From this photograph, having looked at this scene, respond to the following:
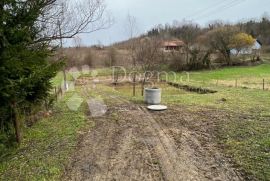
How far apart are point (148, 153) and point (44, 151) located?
234cm

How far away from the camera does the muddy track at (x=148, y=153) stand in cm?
511

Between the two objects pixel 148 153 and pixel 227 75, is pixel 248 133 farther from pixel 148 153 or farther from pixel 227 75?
pixel 227 75

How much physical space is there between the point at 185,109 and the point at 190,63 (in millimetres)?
25304

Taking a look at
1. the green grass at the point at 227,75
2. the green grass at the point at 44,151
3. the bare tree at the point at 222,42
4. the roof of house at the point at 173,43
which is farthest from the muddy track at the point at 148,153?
the roof of house at the point at 173,43

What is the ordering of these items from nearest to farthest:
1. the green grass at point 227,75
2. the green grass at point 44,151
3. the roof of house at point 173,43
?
the green grass at point 44,151
the green grass at point 227,75
the roof of house at point 173,43

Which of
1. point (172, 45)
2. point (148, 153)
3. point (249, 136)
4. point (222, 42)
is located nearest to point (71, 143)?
point (148, 153)

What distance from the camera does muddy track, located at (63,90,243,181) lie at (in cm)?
511

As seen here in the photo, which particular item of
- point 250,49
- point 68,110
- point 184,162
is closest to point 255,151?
point 184,162

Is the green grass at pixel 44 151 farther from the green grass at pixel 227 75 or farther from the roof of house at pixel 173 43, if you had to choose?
the roof of house at pixel 173 43

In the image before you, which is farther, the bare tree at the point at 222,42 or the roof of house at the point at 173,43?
the roof of house at the point at 173,43

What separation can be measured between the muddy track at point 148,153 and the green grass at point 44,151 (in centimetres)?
29

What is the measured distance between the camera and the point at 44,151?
648 cm

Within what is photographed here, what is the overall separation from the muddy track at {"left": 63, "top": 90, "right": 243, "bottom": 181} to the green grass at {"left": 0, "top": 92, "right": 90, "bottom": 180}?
0.29m

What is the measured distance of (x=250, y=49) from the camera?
4041 centimetres
